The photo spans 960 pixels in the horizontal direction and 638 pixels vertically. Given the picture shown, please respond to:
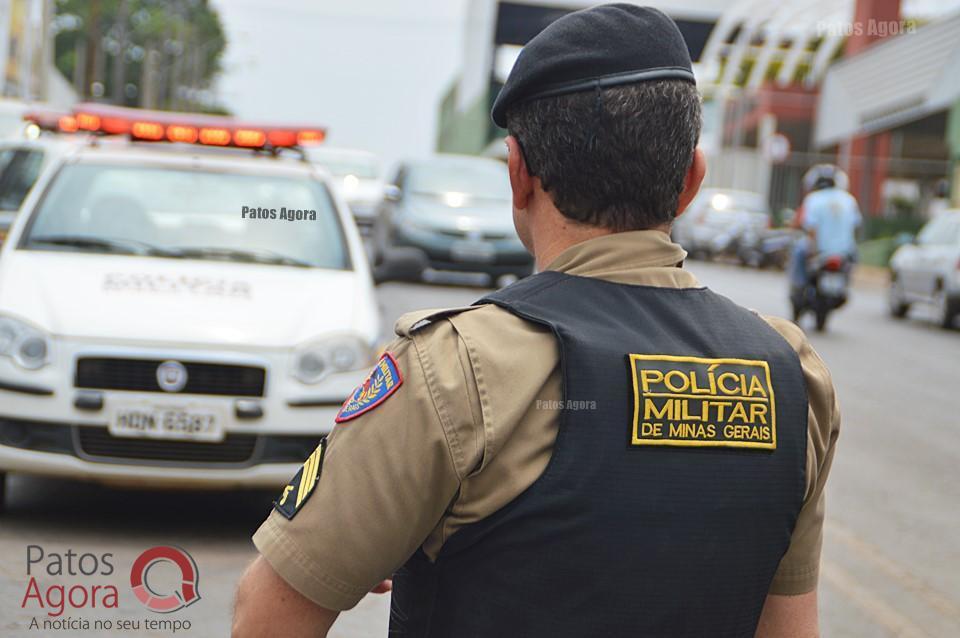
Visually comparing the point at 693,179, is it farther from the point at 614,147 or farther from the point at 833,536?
the point at 833,536

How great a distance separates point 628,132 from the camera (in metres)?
1.62

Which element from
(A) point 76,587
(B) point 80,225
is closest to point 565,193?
(A) point 76,587

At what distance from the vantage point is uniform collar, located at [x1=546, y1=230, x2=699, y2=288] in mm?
1670

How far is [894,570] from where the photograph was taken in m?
5.55

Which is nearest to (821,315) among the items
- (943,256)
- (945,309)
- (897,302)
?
(945,309)

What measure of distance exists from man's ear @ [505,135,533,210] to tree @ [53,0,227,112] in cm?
3504

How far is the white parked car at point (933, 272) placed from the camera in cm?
1792

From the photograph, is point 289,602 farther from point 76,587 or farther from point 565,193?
point 76,587

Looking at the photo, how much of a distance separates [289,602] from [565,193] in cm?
59

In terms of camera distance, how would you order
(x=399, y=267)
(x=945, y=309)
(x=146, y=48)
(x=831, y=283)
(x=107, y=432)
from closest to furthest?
(x=107, y=432) < (x=399, y=267) < (x=831, y=283) < (x=945, y=309) < (x=146, y=48)

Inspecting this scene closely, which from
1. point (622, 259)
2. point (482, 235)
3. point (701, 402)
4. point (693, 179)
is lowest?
point (482, 235)

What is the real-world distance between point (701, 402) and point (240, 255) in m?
4.67

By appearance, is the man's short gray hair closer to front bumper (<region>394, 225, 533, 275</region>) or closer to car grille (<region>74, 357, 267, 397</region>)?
car grille (<region>74, 357, 267, 397</region>)

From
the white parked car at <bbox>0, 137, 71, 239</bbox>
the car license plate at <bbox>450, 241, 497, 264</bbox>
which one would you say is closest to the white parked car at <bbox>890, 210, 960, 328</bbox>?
the car license plate at <bbox>450, 241, 497, 264</bbox>
